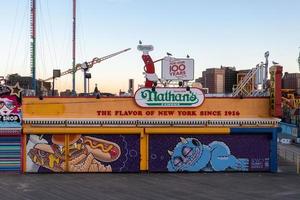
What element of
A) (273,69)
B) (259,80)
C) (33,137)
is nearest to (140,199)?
(33,137)

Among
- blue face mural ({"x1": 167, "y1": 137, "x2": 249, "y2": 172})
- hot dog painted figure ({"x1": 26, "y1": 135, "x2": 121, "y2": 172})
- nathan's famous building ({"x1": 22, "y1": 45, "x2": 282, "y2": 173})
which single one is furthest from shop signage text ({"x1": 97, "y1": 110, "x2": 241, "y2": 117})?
hot dog painted figure ({"x1": 26, "y1": 135, "x2": 121, "y2": 172})

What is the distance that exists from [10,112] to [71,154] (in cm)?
438

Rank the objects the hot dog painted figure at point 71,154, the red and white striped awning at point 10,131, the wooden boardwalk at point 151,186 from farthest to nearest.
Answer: the hot dog painted figure at point 71,154 < the red and white striped awning at point 10,131 < the wooden boardwalk at point 151,186

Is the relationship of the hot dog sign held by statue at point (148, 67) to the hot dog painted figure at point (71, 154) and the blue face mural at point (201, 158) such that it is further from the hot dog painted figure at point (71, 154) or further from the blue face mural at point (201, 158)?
the hot dog painted figure at point (71, 154)

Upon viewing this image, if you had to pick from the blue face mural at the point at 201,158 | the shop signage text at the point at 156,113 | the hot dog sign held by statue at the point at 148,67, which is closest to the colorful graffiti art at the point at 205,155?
the blue face mural at the point at 201,158

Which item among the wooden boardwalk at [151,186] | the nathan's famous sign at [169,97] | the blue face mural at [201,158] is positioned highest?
the nathan's famous sign at [169,97]

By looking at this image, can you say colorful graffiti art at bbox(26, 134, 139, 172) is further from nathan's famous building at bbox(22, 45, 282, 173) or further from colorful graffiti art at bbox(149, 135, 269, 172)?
colorful graffiti art at bbox(149, 135, 269, 172)

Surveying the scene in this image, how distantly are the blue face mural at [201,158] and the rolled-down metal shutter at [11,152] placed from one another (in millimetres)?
9014

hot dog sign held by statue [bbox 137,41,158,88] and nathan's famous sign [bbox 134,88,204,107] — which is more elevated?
hot dog sign held by statue [bbox 137,41,158,88]

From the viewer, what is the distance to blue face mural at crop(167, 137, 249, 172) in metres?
28.1

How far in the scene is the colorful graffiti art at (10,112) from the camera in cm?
2731

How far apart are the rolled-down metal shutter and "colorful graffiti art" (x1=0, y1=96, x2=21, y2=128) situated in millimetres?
592

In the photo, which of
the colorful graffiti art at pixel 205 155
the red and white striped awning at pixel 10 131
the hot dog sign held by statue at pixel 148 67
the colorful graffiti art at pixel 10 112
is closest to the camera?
the red and white striped awning at pixel 10 131

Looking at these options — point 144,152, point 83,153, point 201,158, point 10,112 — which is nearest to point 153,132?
point 144,152
